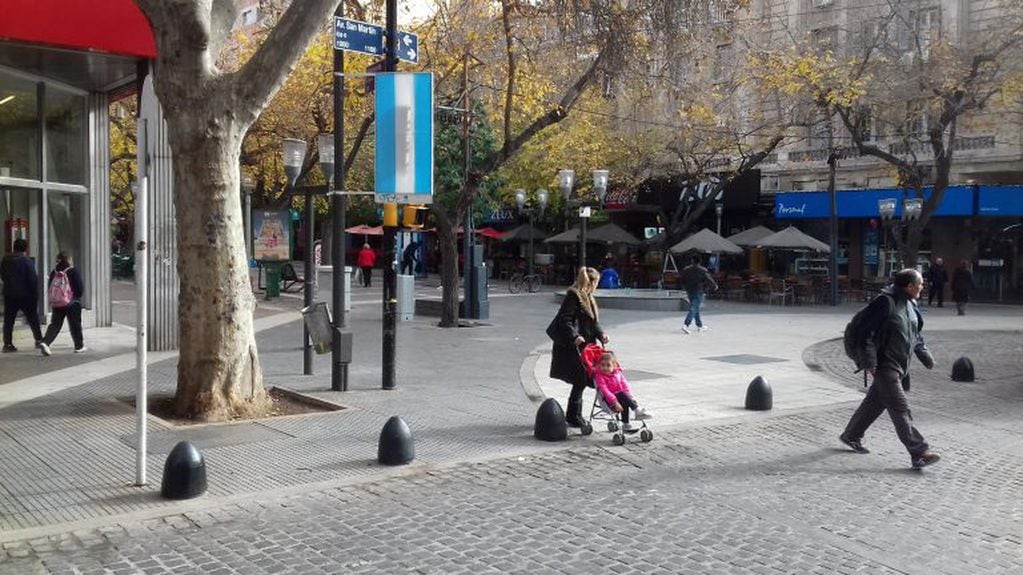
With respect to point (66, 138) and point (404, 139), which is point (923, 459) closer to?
point (404, 139)

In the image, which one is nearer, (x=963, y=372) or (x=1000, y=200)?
(x=963, y=372)

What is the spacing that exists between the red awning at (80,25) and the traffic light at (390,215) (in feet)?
12.7

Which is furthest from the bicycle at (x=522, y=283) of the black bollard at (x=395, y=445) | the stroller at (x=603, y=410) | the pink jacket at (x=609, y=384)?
the black bollard at (x=395, y=445)

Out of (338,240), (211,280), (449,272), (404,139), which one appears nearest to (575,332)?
(211,280)

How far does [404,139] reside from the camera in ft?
36.0

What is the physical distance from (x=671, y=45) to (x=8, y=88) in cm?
1158

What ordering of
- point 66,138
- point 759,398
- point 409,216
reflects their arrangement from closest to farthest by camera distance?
point 759,398 < point 409,216 < point 66,138

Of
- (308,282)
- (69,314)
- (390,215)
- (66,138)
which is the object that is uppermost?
(66,138)

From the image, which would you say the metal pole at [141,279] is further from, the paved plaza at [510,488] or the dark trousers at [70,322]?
the dark trousers at [70,322]

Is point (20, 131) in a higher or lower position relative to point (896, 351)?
higher

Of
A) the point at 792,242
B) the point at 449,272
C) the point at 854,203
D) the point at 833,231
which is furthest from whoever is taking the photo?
the point at 854,203

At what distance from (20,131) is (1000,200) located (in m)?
26.7

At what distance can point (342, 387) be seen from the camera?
11086 mm

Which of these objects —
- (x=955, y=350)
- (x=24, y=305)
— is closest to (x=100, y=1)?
(x=24, y=305)
